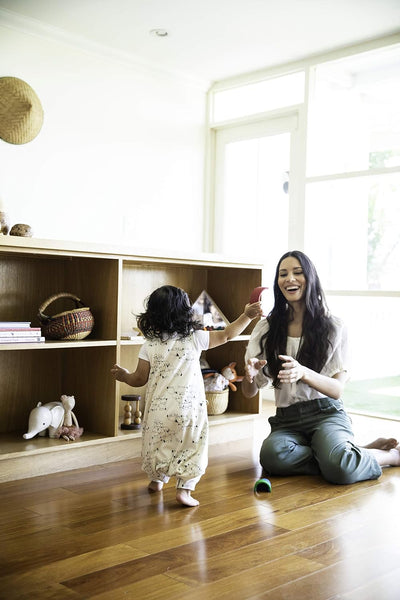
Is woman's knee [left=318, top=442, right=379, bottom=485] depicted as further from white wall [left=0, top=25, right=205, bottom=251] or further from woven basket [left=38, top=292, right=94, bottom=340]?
white wall [left=0, top=25, right=205, bottom=251]

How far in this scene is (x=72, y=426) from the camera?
2900 mm

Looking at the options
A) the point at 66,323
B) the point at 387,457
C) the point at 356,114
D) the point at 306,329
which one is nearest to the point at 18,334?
the point at 66,323

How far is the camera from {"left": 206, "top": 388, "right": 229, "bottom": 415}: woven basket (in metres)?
3.39

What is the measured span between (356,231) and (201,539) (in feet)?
9.31

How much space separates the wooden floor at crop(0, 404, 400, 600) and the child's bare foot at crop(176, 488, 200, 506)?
0.08 ft

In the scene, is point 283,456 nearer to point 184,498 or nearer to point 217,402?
point 184,498

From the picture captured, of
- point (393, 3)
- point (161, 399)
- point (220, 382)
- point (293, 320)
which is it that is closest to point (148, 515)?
point (161, 399)

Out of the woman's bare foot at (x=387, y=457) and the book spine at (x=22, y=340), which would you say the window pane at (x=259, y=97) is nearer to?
the woman's bare foot at (x=387, y=457)

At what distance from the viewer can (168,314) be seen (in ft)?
7.97

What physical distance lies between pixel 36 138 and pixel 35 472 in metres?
2.15

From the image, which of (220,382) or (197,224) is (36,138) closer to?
(197,224)

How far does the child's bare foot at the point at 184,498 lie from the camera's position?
230 cm

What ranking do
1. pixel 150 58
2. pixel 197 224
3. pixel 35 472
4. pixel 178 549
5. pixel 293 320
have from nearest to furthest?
1. pixel 178 549
2. pixel 35 472
3. pixel 293 320
4. pixel 150 58
5. pixel 197 224

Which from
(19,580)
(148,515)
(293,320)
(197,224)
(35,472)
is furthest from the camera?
(197,224)
